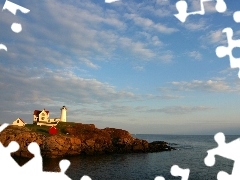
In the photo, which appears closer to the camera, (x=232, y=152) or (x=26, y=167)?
(x=232, y=152)

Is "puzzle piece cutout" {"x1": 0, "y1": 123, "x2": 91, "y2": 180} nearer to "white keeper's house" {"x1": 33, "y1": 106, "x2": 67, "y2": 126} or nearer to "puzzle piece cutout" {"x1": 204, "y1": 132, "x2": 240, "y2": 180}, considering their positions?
"puzzle piece cutout" {"x1": 204, "y1": 132, "x2": 240, "y2": 180}

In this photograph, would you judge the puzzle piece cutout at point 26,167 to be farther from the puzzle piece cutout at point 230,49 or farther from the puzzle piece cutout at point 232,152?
the puzzle piece cutout at point 230,49

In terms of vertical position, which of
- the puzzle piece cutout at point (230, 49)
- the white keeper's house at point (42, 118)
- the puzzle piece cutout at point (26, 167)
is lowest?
the puzzle piece cutout at point (26, 167)

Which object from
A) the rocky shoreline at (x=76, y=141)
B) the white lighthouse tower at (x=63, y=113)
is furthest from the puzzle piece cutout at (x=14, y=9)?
the white lighthouse tower at (x=63, y=113)

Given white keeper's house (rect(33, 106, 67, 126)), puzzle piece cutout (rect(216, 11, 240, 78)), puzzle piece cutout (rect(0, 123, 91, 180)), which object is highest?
white keeper's house (rect(33, 106, 67, 126))

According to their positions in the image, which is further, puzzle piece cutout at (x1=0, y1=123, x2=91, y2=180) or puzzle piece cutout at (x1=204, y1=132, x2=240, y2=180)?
puzzle piece cutout at (x1=0, y1=123, x2=91, y2=180)

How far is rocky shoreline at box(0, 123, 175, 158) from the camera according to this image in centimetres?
5950

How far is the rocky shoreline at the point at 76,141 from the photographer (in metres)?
59.5

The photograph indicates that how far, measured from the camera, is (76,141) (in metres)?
66.1

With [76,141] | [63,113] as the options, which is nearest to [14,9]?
Result: [76,141]

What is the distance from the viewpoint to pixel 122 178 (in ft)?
137

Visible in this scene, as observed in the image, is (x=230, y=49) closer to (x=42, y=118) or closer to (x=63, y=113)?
(x=42, y=118)

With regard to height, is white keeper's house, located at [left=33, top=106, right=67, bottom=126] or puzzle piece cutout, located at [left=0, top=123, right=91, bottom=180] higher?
white keeper's house, located at [left=33, top=106, right=67, bottom=126]

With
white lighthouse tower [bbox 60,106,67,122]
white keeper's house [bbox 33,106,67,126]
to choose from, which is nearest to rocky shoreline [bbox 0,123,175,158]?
white keeper's house [bbox 33,106,67,126]
